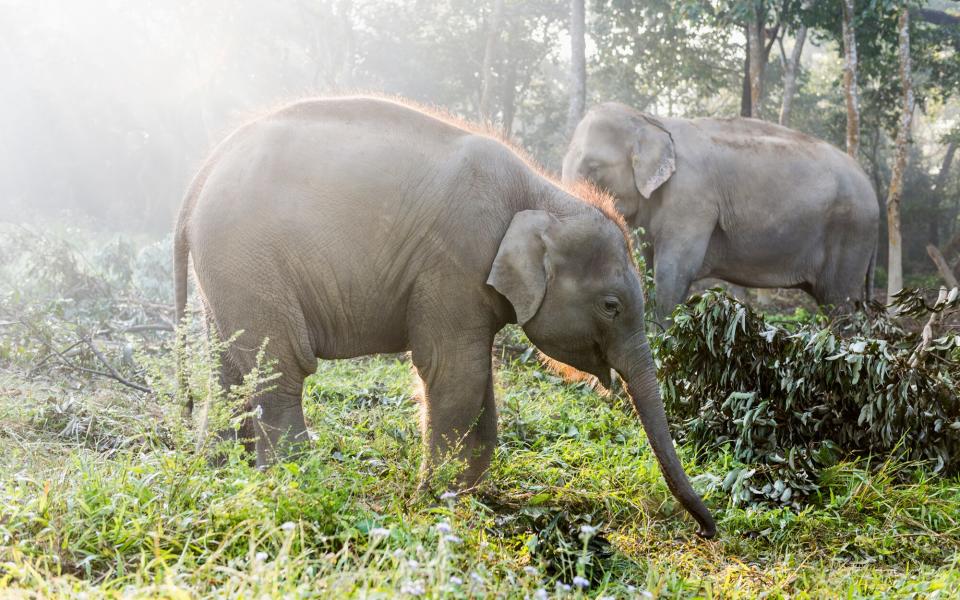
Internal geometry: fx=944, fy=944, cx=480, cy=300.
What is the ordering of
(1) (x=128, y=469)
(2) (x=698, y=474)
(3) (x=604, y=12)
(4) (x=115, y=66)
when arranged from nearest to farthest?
(1) (x=128, y=469) → (2) (x=698, y=474) → (3) (x=604, y=12) → (4) (x=115, y=66)

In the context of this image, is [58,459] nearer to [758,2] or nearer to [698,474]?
[698,474]

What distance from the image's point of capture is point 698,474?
4.87 m

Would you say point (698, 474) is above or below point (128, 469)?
below

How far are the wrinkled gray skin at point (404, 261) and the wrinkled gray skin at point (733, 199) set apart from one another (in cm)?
358

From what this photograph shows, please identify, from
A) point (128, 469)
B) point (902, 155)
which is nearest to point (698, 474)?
point (128, 469)

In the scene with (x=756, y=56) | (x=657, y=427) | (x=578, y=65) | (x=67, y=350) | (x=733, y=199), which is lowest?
(x=67, y=350)

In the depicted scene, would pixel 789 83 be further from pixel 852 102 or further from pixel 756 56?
pixel 852 102

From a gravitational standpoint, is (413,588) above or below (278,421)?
above

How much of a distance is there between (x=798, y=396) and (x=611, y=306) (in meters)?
1.53

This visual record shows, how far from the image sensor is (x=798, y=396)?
5.08 m

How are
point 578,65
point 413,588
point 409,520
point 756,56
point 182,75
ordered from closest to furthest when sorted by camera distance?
point 413,588, point 409,520, point 756,56, point 578,65, point 182,75

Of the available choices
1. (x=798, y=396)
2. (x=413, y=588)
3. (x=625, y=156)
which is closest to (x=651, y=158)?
(x=625, y=156)

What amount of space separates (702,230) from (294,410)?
15.9ft

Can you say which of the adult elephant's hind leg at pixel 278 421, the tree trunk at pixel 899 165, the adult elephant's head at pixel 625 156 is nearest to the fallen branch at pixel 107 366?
the adult elephant's hind leg at pixel 278 421
